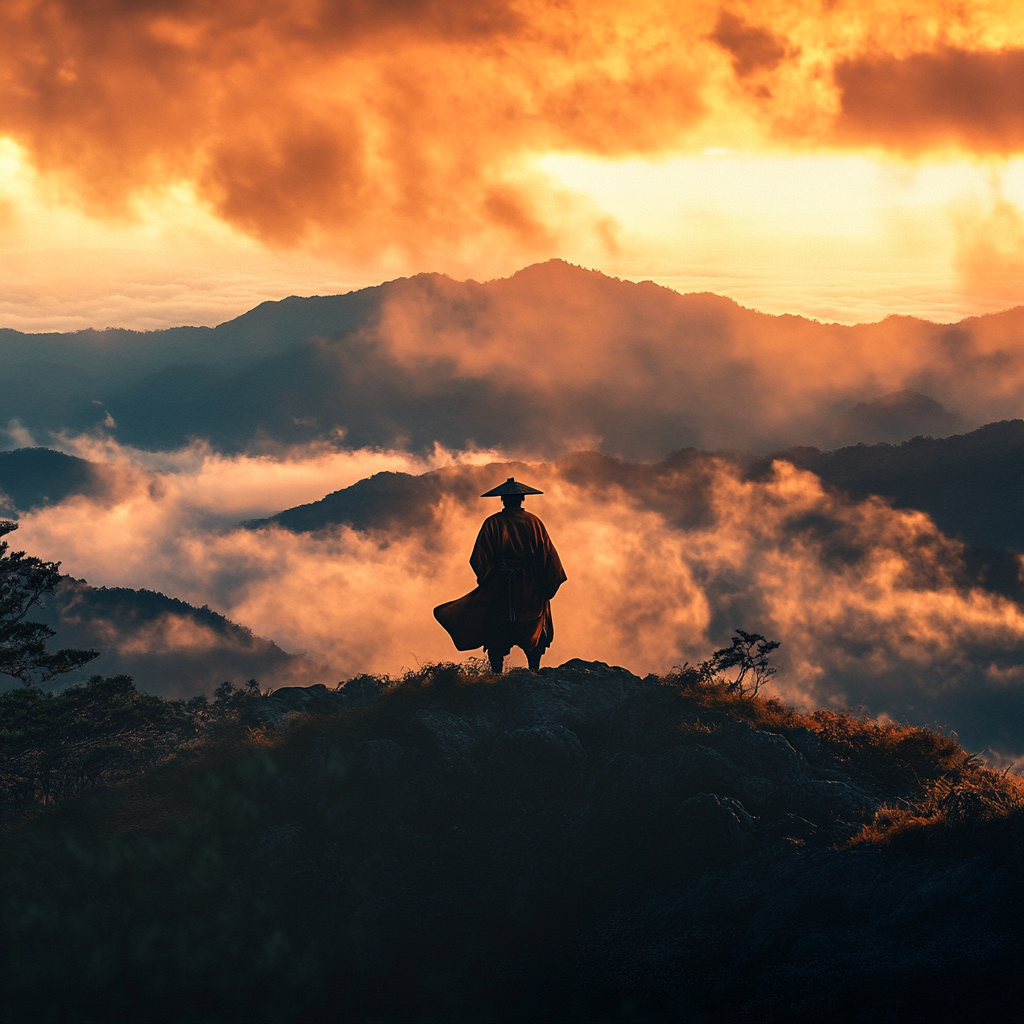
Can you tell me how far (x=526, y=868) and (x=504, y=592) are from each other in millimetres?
5309

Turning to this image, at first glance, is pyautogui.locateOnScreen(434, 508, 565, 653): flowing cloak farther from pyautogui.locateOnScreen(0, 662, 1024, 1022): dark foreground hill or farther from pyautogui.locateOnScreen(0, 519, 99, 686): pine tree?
pyautogui.locateOnScreen(0, 519, 99, 686): pine tree

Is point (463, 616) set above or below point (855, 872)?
above

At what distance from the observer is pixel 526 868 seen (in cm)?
1083

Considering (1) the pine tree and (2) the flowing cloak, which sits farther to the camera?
(1) the pine tree

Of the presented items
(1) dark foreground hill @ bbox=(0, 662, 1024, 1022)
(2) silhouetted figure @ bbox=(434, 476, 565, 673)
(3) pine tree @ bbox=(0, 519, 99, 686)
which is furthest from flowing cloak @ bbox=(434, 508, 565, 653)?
(3) pine tree @ bbox=(0, 519, 99, 686)

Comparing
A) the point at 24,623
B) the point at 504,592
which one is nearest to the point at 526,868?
the point at 504,592

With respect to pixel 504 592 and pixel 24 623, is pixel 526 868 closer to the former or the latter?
pixel 504 592

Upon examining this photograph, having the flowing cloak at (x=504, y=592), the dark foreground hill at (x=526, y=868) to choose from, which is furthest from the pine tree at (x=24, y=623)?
the flowing cloak at (x=504, y=592)

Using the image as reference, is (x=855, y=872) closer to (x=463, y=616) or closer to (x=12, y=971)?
(x=463, y=616)

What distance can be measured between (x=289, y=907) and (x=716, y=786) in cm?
601

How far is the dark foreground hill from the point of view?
8023mm

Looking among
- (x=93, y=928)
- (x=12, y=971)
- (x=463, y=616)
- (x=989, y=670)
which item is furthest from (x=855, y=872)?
(x=989, y=670)

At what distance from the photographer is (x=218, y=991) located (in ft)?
31.7

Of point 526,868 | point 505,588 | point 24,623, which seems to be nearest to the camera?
point 526,868
